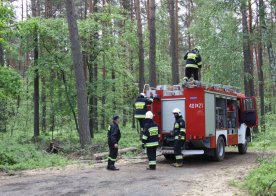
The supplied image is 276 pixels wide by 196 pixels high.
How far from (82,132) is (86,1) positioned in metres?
18.4

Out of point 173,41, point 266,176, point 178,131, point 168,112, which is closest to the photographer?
point 266,176

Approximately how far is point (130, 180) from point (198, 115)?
12.9ft

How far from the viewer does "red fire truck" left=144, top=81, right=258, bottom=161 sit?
41.2 feet

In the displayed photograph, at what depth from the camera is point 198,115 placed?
494 inches

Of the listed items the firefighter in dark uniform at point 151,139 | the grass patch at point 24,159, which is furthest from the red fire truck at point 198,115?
the grass patch at point 24,159

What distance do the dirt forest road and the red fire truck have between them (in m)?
0.70

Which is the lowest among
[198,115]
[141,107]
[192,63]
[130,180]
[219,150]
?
[130,180]

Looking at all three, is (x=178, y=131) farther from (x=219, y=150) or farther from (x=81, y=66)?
(x=81, y=66)

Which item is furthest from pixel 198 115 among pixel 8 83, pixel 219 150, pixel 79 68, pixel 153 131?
pixel 8 83

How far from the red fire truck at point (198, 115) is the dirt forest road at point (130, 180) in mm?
697

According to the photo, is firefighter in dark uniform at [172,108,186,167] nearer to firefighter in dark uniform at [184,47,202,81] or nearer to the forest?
firefighter in dark uniform at [184,47,202,81]

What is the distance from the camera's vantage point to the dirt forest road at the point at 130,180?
838 centimetres

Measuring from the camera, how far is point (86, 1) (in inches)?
1260

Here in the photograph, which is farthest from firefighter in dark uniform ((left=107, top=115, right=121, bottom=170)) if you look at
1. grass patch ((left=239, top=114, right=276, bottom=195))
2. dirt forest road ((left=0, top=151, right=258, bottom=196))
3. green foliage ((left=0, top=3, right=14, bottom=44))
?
green foliage ((left=0, top=3, right=14, bottom=44))
